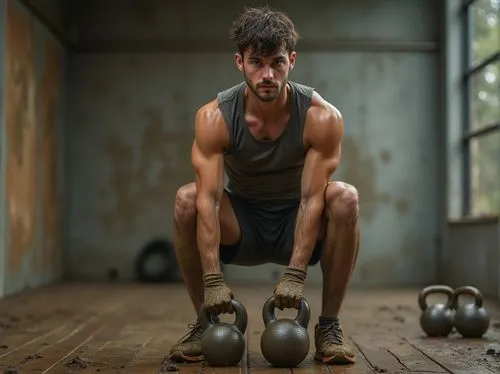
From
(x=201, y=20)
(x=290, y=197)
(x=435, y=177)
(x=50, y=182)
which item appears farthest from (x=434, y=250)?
(x=290, y=197)

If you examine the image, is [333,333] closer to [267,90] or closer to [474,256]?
[267,90]

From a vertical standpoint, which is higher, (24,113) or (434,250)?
(24,113)

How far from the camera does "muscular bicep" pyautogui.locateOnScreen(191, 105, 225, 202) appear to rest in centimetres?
302

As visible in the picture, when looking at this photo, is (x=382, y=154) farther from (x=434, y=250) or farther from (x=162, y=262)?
(x=162, y=262)

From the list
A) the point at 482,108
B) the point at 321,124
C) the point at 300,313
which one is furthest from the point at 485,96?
the point at 300,313

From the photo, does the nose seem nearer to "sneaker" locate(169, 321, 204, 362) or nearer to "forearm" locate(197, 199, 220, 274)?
"forearm" locate(197, 199, 220, 274)

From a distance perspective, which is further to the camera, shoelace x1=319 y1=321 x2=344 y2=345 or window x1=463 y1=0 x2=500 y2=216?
window x1=463 y1=0 x2=500 y2=216

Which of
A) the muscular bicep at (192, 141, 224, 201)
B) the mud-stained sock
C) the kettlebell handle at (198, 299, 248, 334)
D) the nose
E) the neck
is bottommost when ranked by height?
the mud-stained sock

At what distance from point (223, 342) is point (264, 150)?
2.35 feet

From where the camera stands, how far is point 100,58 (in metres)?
9.07

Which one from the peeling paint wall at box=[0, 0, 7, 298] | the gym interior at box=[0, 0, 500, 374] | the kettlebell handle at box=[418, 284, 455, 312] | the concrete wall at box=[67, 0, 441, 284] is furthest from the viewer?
the concrete wall at box=[67, 0, 441, 284]

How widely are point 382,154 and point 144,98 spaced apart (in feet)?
8.40

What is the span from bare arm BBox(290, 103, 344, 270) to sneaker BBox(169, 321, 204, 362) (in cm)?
46

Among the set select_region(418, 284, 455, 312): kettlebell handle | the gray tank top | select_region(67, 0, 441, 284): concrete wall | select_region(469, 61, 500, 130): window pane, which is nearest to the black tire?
select_region(67, 0, 441, 284): concrete wall
